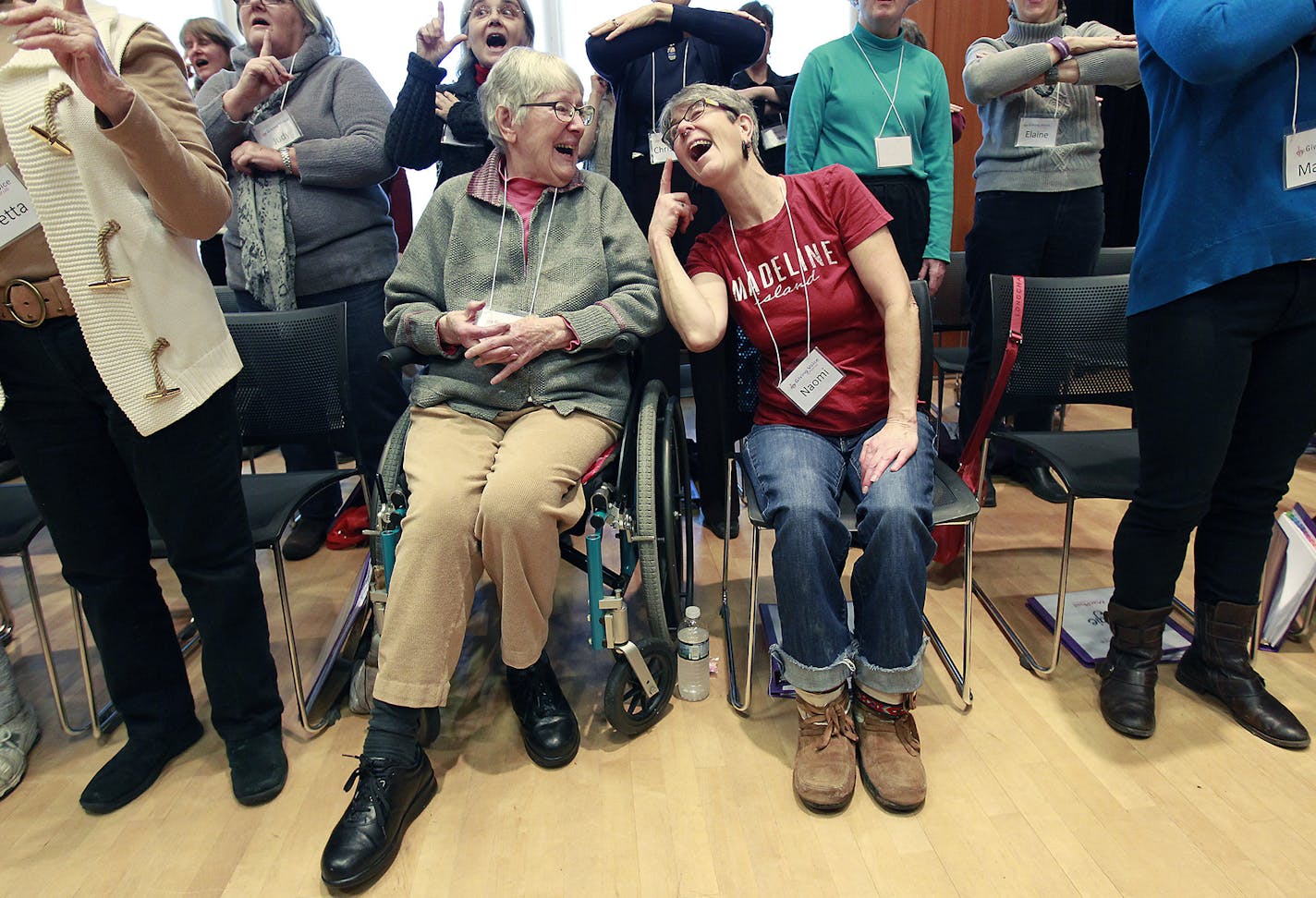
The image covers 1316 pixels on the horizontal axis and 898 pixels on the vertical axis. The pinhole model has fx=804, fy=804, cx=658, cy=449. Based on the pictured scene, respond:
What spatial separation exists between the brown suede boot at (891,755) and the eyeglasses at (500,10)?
2065 mm

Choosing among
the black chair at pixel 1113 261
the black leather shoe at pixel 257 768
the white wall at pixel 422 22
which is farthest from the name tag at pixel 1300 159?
the white wall at pixel 422 22

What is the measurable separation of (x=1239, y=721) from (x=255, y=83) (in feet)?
8.91

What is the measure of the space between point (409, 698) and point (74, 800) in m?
0.74

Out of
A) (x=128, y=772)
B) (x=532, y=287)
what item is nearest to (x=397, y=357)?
(x=532, y=287)

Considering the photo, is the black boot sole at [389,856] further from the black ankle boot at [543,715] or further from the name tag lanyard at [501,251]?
the name tag lanyard at [501,251]

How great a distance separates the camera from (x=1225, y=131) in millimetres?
1315

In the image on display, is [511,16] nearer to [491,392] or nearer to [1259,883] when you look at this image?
[491,392]

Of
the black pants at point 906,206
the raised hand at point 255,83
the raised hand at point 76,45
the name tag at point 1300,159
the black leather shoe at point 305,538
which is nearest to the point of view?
the raised hand at point 76,45

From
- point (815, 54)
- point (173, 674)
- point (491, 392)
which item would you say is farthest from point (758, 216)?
point (173, 674)

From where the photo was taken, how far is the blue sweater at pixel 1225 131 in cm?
120

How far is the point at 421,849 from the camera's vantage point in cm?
141

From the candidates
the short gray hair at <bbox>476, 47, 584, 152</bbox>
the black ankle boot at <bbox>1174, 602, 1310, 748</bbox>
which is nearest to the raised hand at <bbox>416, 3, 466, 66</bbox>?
the short gray hair at <bbox>476, 47, 584, 152</bbox>

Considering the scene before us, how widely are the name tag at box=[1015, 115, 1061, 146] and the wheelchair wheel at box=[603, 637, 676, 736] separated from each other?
75.7 inches

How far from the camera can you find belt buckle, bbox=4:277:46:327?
1.23m
